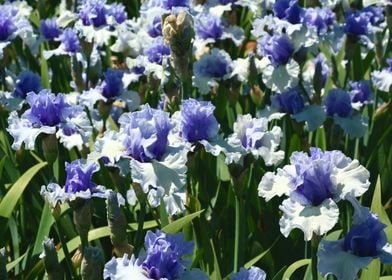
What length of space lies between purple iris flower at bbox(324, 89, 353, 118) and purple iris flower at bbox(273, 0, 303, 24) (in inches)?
13.9

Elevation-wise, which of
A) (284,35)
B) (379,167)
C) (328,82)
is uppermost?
(284,35)

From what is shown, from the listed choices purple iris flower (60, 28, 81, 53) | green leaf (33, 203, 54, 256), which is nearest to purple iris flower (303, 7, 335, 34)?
purple iris flower (60, 28, 81, 53)

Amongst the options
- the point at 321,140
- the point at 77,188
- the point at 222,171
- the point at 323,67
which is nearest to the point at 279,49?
the point at 321,140

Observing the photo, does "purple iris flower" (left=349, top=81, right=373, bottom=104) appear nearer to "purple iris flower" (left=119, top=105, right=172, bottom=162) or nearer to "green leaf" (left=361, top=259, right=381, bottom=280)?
"green leaf" (left=361, top=259, right=381, bottom=280)

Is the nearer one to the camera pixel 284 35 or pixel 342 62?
pixel 284 35

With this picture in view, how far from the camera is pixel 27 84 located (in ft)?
11.2

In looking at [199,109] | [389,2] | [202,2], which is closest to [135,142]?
[199,109]

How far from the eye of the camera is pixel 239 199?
2424 mm

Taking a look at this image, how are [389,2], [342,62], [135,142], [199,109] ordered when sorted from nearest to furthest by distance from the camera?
[135,142]
[199,109]
[389,2]
[342,62]

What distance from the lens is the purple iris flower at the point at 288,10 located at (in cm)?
→ 334

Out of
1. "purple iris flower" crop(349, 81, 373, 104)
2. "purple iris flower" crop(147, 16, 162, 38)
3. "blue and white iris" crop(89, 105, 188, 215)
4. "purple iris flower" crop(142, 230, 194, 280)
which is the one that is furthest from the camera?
"purple iris flower" crop(147, 16, 162, 38)

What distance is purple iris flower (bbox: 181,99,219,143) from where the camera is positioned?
2246 millimetres

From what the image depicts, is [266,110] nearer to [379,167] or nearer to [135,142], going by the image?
[379,167]

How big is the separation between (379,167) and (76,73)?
1412 millimetres
